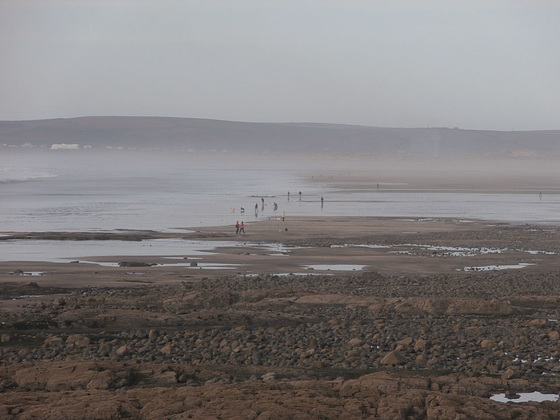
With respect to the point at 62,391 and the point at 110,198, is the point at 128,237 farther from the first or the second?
the point at 110,198

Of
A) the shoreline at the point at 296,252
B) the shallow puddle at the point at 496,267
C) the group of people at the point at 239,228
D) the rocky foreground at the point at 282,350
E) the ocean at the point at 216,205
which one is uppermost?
the ocean at the point at 216,205

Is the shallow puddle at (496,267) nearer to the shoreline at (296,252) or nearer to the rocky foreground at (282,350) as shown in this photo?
the shoreline at (296,252)

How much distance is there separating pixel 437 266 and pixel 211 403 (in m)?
16.2

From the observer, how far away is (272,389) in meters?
11.7

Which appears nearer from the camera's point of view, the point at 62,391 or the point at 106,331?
the point at 62,391

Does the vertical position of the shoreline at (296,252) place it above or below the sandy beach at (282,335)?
above

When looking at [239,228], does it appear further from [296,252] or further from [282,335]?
[282,335]

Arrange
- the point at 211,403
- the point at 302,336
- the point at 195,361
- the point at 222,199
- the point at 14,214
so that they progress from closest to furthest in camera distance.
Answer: the point at 211,403 < the point at 195,361 < the point at 302,336 < the point at 14,214 < the point at 222,199

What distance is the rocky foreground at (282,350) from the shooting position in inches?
430

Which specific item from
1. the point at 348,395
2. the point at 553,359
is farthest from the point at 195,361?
the point at 553,359

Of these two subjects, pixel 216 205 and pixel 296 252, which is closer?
pixel 296 252

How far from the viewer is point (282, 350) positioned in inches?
576

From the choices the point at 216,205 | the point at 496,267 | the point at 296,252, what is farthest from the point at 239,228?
the point at 216,205

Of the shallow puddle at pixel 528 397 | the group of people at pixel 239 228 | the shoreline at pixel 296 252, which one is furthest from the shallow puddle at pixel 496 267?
the shallow puddle at pixel 528 397
